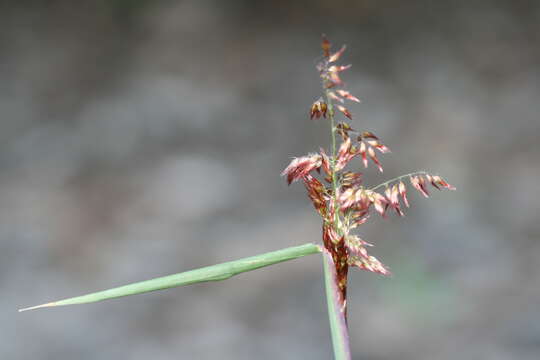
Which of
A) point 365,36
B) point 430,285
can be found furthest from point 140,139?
point 430,285

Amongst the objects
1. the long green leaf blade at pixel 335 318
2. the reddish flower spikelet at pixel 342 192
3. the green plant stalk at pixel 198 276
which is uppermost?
the reddish flower spikelet at pixel 342 192

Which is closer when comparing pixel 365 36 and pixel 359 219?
pixel 359 219

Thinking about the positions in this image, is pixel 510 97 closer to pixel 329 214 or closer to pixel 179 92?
pixel 179 92

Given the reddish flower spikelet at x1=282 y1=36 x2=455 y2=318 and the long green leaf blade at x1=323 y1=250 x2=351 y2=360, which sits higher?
the reddish flower spikelet at x1=282 y1=36 x2=455 y2=318

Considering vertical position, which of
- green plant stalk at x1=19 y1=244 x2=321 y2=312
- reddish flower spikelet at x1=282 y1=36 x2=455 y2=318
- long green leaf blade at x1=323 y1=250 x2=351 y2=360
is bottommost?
long green leaf blade at x1=323 y1=250 x2=351 y2=360
